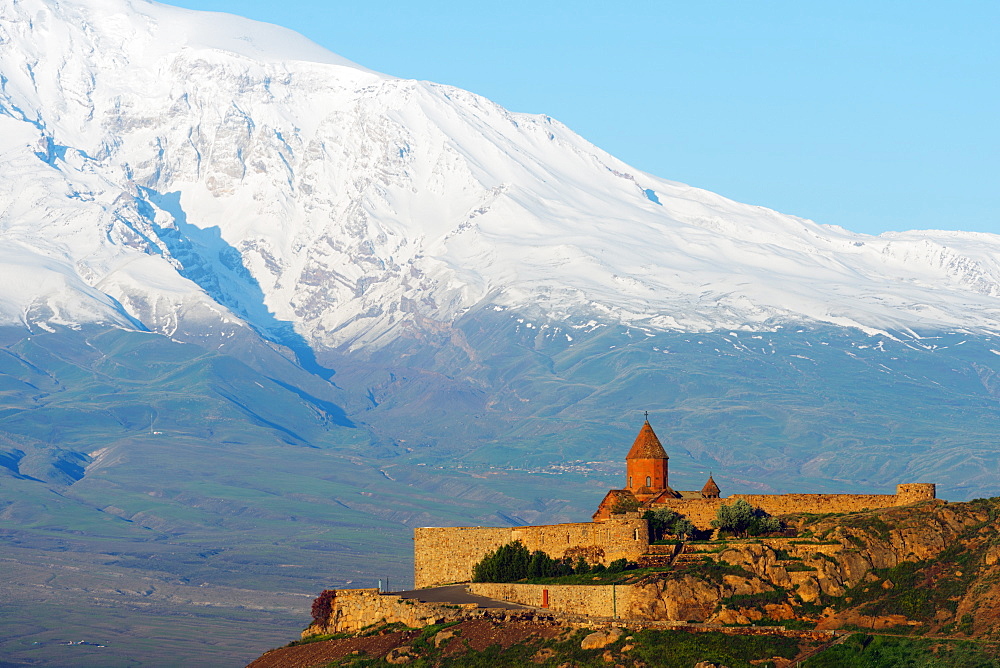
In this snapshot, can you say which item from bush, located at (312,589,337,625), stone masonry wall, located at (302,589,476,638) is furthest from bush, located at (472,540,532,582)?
bush, located at (312,589,337,625)

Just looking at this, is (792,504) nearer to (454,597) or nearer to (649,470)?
(649,470)

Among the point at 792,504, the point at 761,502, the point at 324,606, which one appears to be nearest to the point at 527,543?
the point at 324,606

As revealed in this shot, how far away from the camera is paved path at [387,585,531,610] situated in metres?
72.1

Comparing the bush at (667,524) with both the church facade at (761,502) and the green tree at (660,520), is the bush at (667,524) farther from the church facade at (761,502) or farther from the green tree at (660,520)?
the church facade at (761,502)

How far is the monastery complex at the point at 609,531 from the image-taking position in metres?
73.9

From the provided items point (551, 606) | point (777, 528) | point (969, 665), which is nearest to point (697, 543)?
point (777, 528)

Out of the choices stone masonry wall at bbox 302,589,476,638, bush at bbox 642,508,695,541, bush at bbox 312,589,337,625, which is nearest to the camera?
stone masonry wall at bbox 302,589,476,638

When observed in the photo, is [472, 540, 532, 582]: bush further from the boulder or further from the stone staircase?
the boulder

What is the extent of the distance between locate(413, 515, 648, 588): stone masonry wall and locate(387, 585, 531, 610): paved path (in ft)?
6.73

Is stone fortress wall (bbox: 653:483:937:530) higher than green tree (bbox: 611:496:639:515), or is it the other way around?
green tree (bbox: 611:496:639:515)

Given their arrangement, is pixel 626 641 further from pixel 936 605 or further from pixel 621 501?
pixel 621 501

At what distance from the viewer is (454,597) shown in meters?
75.2

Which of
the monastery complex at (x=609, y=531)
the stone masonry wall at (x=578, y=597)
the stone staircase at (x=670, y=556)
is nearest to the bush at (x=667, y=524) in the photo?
the monastery complex at (x=609, y=531)

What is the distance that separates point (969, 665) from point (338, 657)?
2845 cm
